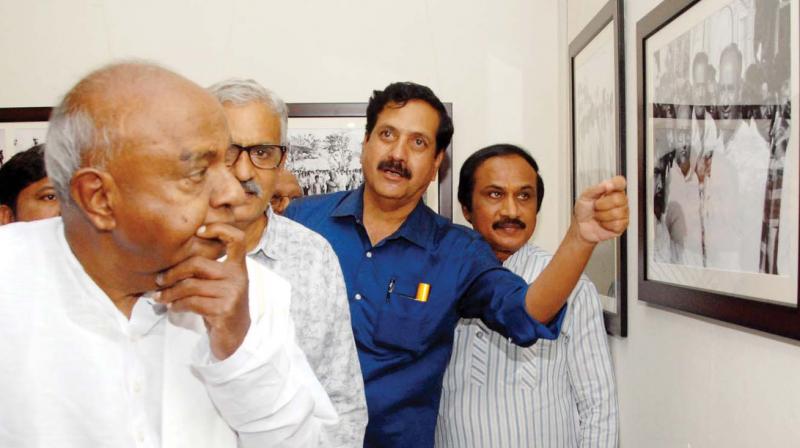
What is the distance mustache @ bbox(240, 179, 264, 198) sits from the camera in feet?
5.66

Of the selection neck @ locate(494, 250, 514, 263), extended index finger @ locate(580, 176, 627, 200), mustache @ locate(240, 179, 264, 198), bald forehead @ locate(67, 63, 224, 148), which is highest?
bald forehead @ locate(67, 63, 224, 148)

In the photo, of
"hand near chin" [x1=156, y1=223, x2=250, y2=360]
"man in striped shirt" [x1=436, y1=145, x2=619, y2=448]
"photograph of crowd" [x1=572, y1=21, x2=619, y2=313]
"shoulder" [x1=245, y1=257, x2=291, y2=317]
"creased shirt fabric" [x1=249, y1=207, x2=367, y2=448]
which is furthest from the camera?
"photograph of crowd" [x1=572, y1=21, x2=619, y2=313]

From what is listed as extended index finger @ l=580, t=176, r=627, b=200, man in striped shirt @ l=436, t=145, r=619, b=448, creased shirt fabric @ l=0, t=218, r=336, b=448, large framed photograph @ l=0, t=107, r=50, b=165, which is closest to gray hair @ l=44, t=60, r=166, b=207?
creased shirt fabric @ l=0, t=218, r=336, b=448

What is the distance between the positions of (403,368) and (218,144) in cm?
120

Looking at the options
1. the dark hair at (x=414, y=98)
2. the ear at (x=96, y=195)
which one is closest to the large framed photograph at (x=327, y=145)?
the dark hair at (x=414, y=98)

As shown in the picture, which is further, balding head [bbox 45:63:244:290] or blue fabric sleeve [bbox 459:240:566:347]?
blue fabric sleeve [bbox 459:240:566:347]

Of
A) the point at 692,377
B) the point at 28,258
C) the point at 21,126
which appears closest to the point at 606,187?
the point at 692,377

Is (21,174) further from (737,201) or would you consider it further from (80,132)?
(737,201)

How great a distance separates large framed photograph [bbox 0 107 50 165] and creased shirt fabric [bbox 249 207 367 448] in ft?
6.82

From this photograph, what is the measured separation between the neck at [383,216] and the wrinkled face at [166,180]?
1188mm

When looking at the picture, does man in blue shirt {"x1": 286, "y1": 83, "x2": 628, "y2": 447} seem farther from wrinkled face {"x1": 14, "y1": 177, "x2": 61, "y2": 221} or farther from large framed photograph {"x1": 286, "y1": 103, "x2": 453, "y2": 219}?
large framed photograph {"x1": 286, "y1": 103, "x2": 453, "y2": 219}

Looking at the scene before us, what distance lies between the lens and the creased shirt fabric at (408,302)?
215 centimetres

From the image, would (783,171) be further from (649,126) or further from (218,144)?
(218,144)

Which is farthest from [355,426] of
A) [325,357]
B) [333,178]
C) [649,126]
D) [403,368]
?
[333,178]
